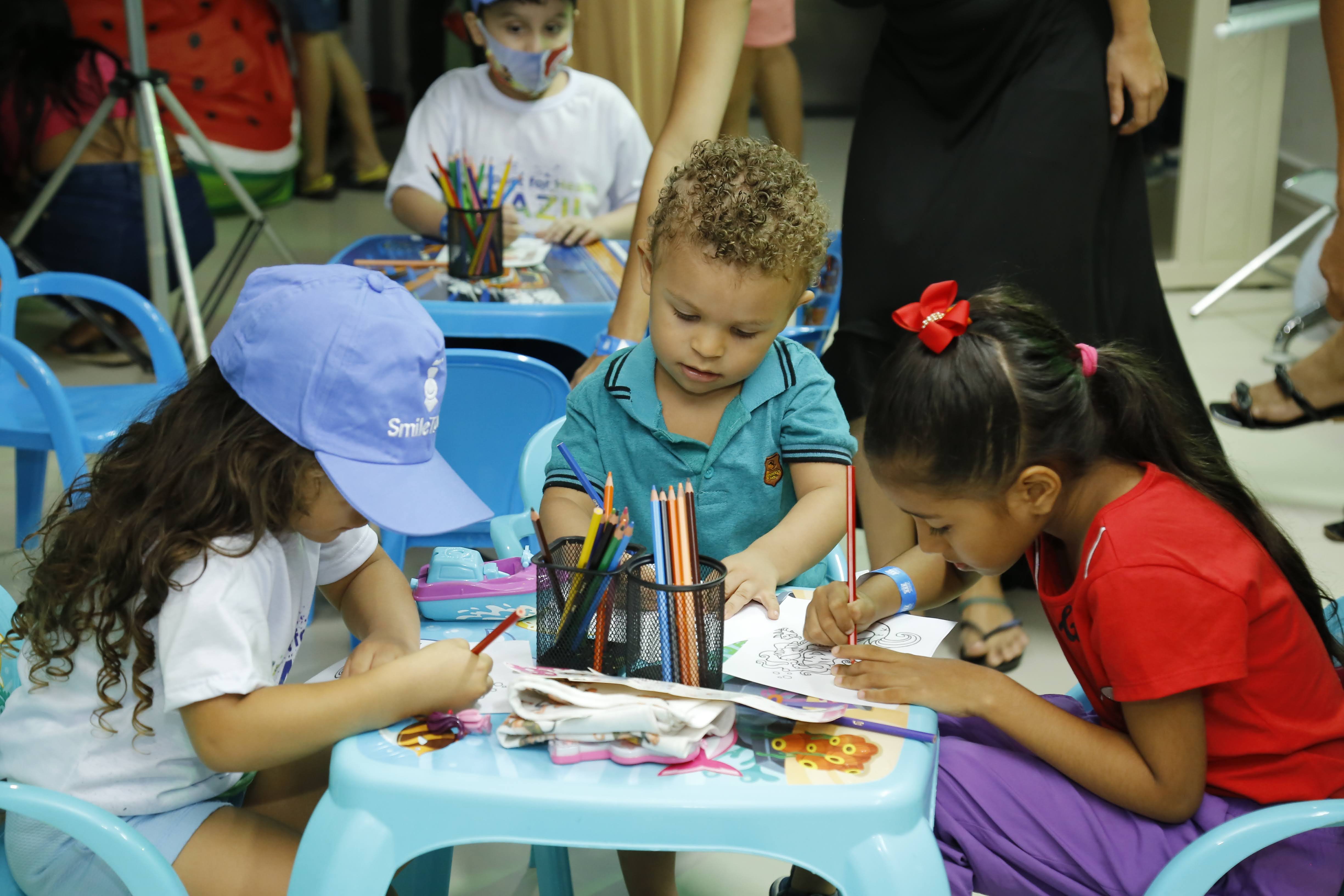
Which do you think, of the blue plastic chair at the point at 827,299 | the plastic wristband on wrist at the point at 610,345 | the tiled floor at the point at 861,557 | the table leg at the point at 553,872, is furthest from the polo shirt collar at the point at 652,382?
the blue plastic chair at the point at 827,299

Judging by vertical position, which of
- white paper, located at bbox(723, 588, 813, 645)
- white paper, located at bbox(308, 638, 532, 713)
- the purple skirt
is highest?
white paper, located at bbox(308, 638, 532, 713)

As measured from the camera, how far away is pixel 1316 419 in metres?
2.68

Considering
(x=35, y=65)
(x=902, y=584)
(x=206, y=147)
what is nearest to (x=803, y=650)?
(x=902, y=584)

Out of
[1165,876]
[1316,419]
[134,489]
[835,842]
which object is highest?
[134,489]

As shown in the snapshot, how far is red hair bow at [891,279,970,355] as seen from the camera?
3.54 ft

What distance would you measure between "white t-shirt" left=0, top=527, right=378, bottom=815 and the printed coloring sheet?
0.39 meters

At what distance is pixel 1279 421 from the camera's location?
8.87 feet

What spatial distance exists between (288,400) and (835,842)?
53 cm

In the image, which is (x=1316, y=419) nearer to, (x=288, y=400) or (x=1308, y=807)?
→ (x=1308, y=807)

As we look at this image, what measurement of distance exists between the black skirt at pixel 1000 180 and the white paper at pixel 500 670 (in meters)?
1.27

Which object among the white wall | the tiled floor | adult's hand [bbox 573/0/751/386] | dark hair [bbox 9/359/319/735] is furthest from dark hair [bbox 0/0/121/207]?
the white wall

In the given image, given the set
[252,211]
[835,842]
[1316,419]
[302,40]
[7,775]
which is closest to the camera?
[835,842]

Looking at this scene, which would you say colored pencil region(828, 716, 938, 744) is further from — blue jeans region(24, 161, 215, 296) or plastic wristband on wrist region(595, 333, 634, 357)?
blue jeans region(24, 161, 215, 296)

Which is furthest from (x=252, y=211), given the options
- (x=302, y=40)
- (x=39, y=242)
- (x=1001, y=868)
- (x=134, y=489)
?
(x=1001, y=868)
